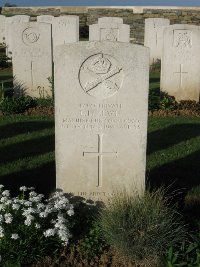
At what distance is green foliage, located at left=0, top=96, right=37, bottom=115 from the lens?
9195mm

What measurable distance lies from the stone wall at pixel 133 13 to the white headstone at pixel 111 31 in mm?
8177

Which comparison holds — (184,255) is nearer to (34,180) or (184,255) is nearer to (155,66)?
(34,180)

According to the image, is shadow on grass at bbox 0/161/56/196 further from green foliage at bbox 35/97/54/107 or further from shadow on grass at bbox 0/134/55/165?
green foliage at bbox 35/97/54/107

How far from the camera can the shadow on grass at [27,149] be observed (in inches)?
267

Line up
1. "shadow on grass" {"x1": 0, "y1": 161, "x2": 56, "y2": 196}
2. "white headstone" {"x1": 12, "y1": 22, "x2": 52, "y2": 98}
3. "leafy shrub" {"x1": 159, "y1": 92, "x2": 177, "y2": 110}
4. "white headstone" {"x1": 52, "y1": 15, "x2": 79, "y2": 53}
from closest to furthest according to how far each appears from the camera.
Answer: "shadow on grass" {"x1": 0, "y1": 161, "x2": 56, "y2": 196} → "leafy shrub" {"x1": 159, "y1": 92, "x2": 177, "y2": 110} → "white headstone" {"x1": 12, "y1": 22, "x2": 52, "y2": 98} → "white headstone" {"x1": 52, "y1": 15, "x2": 79, "y2": 53}

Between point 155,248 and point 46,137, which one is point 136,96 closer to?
point 155,248

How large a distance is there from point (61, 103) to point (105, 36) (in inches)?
358

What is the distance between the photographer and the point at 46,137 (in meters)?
7.80

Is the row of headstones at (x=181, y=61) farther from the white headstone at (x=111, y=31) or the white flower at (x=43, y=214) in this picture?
the white flower at (x=43, y=214)

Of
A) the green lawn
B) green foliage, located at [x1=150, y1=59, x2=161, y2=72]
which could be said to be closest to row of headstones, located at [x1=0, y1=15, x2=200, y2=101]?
the green lawn

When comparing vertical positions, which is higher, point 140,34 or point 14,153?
point 140,34

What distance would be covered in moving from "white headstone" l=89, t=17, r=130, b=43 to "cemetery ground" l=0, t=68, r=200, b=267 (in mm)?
4087

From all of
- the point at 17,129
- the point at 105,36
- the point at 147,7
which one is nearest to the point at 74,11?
the point at 147,7

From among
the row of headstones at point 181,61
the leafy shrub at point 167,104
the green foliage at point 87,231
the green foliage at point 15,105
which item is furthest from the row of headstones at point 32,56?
the green foliage at point 87,231
